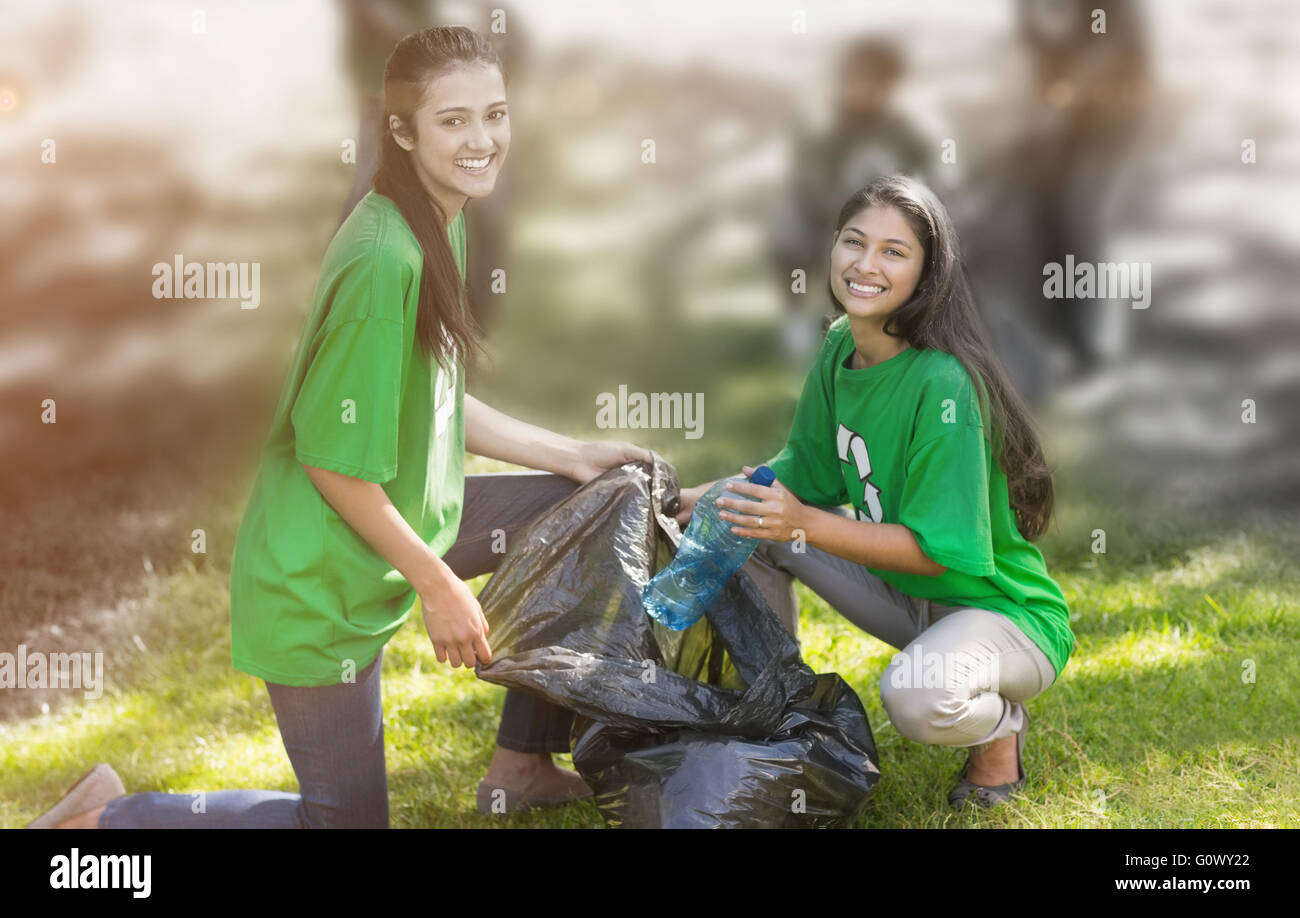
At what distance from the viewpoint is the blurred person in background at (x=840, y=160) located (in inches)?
240

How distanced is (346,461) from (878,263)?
3.89ft

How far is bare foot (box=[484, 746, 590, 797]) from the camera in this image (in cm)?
308

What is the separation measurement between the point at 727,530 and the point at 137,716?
2.22 metres

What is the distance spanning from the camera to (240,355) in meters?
6.96

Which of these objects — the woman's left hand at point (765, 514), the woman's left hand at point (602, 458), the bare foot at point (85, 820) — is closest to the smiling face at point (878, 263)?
the woman's left hand at point (765, 514)

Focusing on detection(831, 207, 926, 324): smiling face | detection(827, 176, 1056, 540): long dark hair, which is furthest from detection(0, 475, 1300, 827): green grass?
detection(831, 207, 926, 324): smiling face

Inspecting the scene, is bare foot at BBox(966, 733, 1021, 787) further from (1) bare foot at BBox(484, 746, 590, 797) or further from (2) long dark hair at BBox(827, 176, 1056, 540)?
(1) bare foot at BBox(484, 746, 590, 797)

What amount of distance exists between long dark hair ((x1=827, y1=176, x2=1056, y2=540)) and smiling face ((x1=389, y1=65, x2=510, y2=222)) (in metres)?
0.80

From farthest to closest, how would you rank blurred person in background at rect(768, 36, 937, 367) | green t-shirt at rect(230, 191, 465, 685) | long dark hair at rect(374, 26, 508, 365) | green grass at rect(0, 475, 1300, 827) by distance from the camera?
blurred person in background at rect(768, 36, 937, 367) < green grass at rect(0, 475, 1300, 827) < long dark hair at rect(374, 26, 508, 365) < green t-shirt at rect(230, 191, 465, 685)

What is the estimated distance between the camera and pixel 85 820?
8.55ft

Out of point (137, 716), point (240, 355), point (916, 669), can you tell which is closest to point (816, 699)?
point (916, 669)

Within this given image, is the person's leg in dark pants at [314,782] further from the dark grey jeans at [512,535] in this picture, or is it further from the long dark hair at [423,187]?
the long dark hair at [423,187]

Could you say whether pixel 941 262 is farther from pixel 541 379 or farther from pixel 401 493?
pixel 541 379

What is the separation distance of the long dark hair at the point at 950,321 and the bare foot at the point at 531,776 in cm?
129
